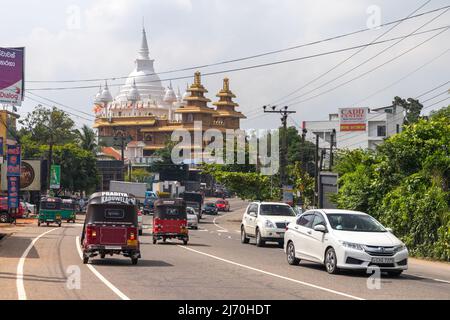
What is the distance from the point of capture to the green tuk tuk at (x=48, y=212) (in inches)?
2144

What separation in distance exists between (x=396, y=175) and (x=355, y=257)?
49.0 ft

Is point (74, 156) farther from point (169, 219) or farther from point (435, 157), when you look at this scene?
point (435, 157)

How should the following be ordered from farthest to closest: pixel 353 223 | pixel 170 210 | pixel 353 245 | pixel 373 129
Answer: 1. pixel 373 129
2. pixel 170 210
3. pixel 353 223
4. pixel 353 245

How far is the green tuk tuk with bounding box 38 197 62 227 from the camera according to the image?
54469 mm

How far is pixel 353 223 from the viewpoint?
2025 centimetres

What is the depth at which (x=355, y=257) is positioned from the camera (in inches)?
734

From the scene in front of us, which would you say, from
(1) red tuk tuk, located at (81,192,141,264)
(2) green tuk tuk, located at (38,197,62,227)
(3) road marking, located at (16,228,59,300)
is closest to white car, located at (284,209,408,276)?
(1) red tuk tuk, located at (81,192,141,264)

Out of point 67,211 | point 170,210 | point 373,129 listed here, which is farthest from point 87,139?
point 170,210

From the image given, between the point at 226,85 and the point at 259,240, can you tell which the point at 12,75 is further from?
the point at 226,85

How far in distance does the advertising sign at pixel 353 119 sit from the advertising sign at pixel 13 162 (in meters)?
50.1

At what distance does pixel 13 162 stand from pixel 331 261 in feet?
134

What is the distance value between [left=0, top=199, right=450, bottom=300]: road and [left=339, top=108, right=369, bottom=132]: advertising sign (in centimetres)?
7176

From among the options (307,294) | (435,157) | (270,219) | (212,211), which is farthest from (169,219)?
(212,211)

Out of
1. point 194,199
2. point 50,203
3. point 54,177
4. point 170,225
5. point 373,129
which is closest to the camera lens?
point 170,225
